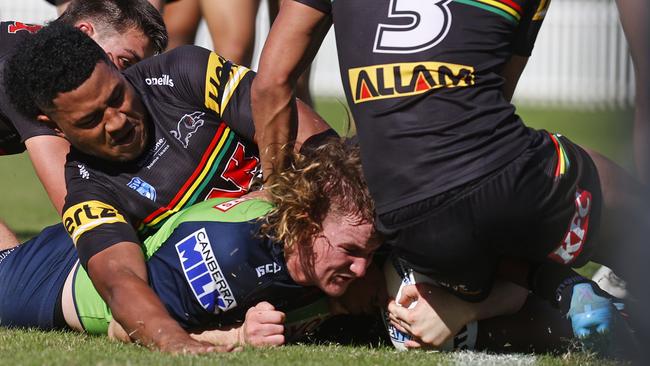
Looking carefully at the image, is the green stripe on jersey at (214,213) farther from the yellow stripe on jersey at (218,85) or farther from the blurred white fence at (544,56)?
the blurred white fence at (544,56)

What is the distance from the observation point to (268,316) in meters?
3.60

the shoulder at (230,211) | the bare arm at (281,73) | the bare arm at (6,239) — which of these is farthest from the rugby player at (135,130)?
the bare arm at (6,239)

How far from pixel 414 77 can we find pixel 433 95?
82 mm

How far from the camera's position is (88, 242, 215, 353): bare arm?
3357 mm

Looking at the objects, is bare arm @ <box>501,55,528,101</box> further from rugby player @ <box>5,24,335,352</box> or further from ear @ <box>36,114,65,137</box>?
ear @ <box>36,114,65,137</box>

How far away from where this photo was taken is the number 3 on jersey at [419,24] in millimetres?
3305

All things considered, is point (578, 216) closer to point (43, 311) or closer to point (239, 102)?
point (239, 102)

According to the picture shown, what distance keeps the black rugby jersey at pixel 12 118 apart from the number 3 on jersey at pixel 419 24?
1765mm

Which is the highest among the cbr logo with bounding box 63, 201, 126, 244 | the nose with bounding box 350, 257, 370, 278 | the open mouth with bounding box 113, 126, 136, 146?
the open mouth with bounding box 113, 126, 136, 146

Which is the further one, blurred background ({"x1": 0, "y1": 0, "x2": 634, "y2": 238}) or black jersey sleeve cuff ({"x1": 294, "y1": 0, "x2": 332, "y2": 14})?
black jersey sleeve cuff ({"x1": 294, "y1": 0, "x2": 332, "y2": 14})

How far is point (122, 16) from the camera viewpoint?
5012 millimetres

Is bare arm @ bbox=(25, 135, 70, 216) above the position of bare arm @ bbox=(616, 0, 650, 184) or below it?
below

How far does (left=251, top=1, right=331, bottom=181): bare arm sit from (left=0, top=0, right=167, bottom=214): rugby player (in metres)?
1.03

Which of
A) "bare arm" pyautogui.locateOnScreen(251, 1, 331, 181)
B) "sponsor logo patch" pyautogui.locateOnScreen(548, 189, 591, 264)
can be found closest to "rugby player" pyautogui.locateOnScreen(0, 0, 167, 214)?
"bare arm" pyautogui.locateOnScreen(251, 1, 331, 181)
